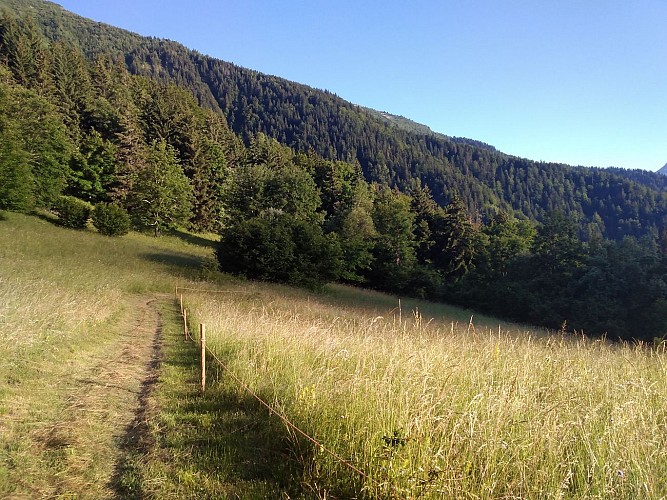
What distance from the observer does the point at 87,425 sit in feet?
14.4

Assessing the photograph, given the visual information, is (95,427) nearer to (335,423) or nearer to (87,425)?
(87,425)

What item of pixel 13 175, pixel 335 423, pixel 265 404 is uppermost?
pixel 13 175

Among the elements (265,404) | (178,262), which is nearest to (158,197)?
(178,262)

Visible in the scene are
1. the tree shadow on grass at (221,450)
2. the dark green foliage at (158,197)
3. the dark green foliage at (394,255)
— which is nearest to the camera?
the tree shadow on grass at (221,450)

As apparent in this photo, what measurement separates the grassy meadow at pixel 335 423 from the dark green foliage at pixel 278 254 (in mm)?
21944

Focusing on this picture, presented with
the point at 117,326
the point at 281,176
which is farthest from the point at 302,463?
the point at 281,176

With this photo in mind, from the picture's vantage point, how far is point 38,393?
5066 millimetres

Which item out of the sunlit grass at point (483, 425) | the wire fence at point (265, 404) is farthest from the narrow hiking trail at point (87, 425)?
the sunlit grass at point (483, 425)

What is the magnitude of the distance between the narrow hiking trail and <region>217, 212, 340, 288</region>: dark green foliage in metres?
21.5

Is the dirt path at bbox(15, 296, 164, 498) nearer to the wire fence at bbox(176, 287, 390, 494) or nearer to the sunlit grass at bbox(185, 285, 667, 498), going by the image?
Answer: the wire fence at bbox(176, 287, 390, 494)

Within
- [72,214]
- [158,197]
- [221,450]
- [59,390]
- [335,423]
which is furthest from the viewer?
[158,197]

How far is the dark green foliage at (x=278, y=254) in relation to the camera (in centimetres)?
2922

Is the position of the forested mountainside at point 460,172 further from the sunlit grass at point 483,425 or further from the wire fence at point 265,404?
the sunlit grass at point 483,425

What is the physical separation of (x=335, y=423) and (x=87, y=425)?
3.00 meters
